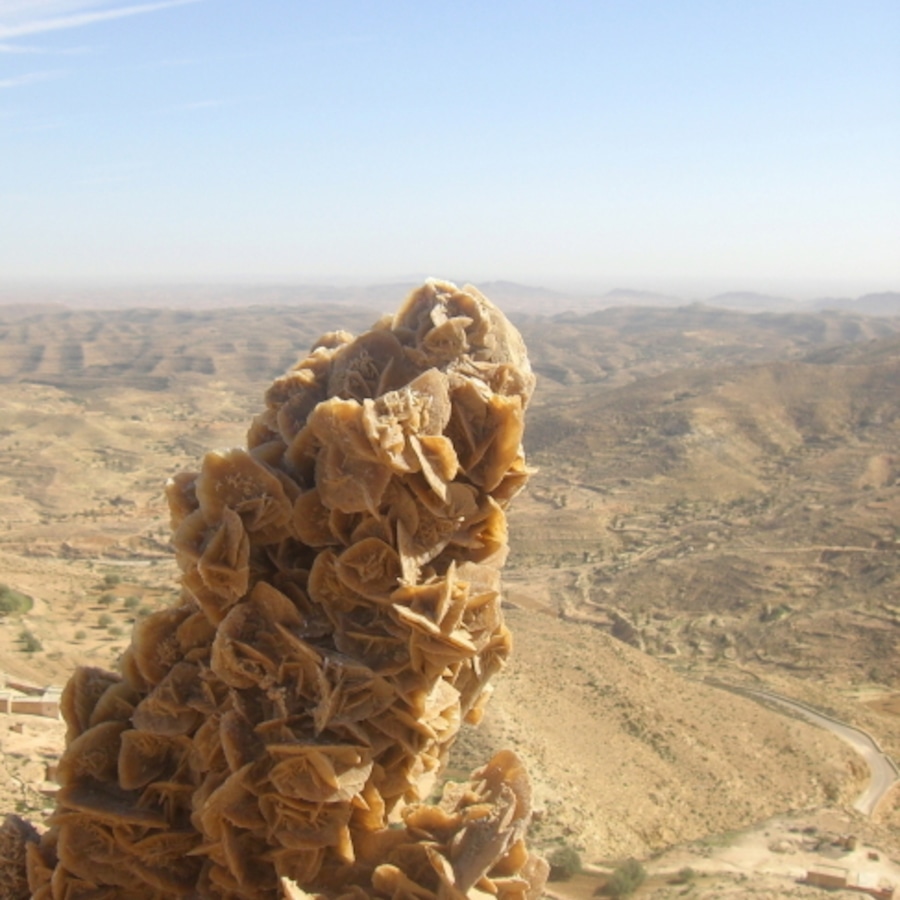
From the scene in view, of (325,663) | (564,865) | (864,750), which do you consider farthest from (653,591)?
Answer: (325,663)

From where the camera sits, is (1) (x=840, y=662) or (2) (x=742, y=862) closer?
(2) (x=742, y=862)

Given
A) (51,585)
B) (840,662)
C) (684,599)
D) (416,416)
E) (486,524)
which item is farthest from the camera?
(684,599)

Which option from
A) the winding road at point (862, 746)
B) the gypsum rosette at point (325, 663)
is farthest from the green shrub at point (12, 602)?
the winding road at point (862, 746)

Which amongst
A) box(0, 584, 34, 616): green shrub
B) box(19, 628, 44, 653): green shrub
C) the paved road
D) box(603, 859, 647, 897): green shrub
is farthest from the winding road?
box(0, 584, 34, 616): green shrub

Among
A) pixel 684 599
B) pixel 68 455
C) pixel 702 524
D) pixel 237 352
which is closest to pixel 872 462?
pixel 702 524

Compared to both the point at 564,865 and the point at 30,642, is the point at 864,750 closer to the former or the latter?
the point at 564,865

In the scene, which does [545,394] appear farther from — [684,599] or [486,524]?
[486,524]
